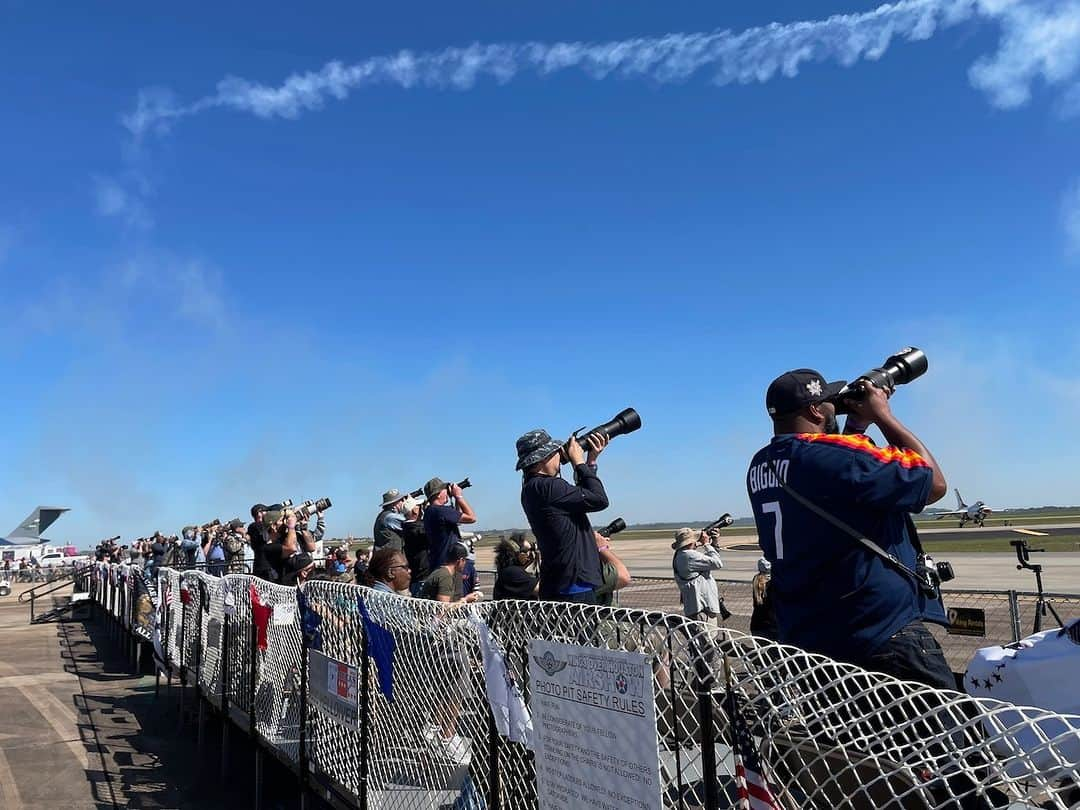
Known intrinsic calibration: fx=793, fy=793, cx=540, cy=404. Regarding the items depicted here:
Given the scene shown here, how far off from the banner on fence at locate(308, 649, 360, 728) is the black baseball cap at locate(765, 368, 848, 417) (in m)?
2.79

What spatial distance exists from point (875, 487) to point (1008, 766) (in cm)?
125

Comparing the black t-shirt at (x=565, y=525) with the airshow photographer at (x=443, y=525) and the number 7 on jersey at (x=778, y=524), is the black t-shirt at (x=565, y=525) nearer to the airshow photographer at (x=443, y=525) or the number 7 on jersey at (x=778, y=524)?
the number 7 on jersey at (x=778, y=524)

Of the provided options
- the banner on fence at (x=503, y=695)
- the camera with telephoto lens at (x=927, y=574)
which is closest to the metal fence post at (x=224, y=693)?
the banner on fence at (x=503, y=695)

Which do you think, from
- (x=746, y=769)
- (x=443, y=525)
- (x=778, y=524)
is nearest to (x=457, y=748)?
(x=778, y=524)

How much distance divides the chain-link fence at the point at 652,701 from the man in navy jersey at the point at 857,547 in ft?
1.09

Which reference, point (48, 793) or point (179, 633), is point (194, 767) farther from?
point (179, 633)

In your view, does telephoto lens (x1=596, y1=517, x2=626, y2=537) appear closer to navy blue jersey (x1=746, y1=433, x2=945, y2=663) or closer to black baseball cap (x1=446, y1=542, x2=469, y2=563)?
black baseball cap (x1=446, y1=542, x2=469, y2=563)

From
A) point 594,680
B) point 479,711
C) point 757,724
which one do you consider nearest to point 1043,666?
point 757,724

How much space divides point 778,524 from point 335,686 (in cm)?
299

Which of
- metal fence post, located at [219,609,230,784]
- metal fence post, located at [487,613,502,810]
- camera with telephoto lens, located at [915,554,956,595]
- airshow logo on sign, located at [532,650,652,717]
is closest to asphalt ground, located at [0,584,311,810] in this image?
metal fence post, located at [219,609,230,784]

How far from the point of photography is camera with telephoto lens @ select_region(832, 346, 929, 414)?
3088mm

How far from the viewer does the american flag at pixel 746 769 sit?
1941 millimetres

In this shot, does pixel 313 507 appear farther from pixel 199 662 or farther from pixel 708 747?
pixel 708 747

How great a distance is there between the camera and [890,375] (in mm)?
3207
